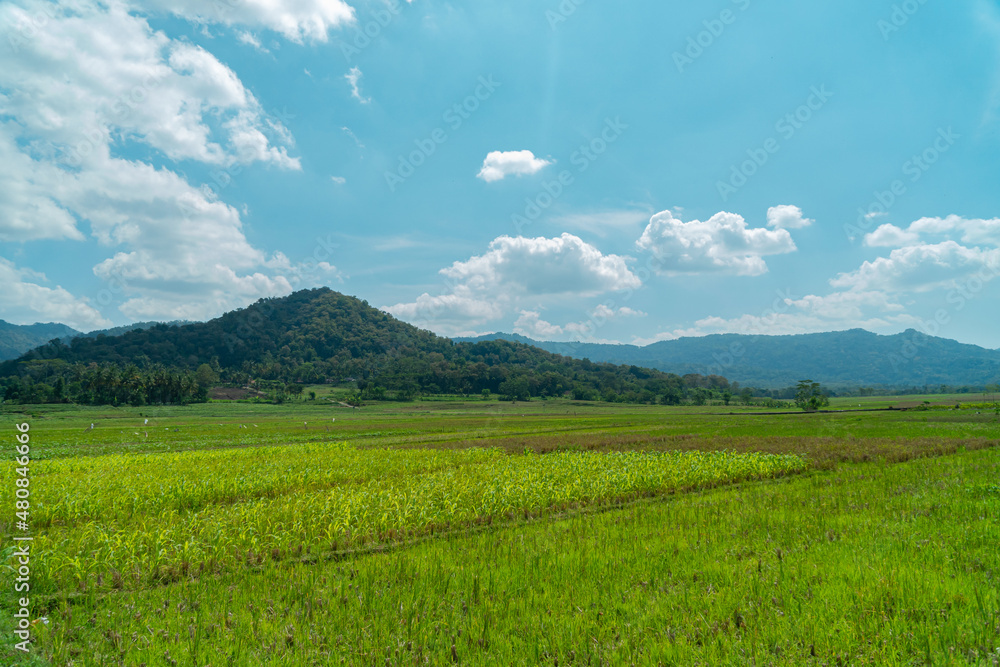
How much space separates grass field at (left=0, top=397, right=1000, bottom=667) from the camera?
5.19 meters

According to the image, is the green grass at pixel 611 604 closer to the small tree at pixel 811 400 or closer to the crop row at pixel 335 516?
the crop row at pixel 335 516

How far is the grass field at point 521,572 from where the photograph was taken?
17.0ft

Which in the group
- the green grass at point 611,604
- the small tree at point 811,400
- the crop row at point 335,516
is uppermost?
the green grass at point 611,604

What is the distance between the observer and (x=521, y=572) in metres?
7.71

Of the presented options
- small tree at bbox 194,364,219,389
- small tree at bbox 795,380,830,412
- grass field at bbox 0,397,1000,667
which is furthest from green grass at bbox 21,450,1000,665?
small tree at bbox 194,364,219,389

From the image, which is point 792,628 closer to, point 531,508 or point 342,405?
point 531,508

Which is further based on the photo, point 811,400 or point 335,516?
point 811,400

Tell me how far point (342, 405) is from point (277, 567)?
129m

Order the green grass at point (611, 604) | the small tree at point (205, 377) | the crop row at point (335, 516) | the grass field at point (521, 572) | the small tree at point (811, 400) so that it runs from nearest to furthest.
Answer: the green grass at point (611, 604) → the grass field at point (521, 572) → the crop row at point (335, 516) → the small tree at point (811, 400) → the small tree at point (205, 377)

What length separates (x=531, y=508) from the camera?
13.0 m

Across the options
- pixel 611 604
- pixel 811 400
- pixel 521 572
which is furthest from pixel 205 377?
pixel 611 604

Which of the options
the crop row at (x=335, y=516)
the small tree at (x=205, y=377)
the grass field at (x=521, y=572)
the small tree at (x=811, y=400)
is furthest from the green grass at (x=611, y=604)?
the small tree at (x=205, y=377)

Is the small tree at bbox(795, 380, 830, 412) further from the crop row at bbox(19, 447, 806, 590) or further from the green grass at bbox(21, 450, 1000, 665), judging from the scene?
the green grass at bbox(21, 450, 1000, 665)

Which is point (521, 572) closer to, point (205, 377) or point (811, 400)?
point (811, 400)
